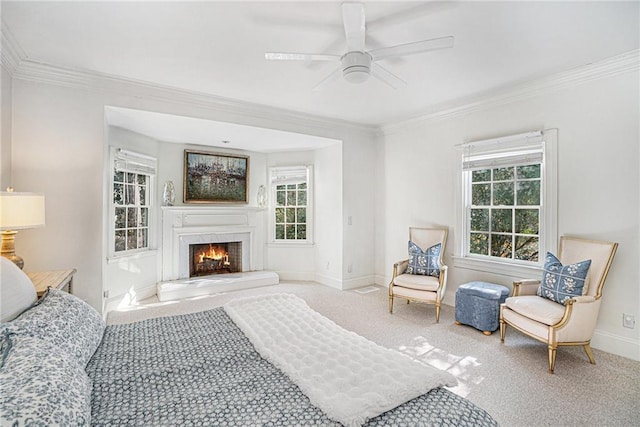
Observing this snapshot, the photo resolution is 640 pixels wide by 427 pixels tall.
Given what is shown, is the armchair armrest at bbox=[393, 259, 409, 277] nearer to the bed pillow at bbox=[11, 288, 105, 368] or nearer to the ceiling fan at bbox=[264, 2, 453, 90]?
the ceiling fan at bbox=[264, 2, 453, 90]

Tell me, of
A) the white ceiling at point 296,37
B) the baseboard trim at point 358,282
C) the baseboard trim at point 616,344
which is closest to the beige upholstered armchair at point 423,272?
the baseboard trim at point 358,282

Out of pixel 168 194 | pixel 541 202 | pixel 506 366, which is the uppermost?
pixel 168 194

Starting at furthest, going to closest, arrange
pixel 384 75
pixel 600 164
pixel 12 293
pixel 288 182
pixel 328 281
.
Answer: pixel 288 182 → pixel 328 281 → pixel 600 164 → pixel 384 75 → pixel 12 293

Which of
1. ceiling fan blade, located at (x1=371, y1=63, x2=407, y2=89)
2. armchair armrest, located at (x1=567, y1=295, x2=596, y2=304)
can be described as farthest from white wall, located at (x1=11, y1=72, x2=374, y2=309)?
armchair armrest, located at (x1=567, y1=295, x2=596, y2=304)

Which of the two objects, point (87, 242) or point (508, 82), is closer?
→ point (87, 242)

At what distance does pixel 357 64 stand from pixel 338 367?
2055 millimetres

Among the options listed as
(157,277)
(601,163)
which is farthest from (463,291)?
(157,277)

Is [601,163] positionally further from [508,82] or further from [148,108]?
[148,108]

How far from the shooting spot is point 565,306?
254 centimetres

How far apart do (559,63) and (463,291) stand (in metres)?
2.44

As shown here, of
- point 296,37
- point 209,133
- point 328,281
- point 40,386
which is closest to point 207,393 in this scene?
point 40,386

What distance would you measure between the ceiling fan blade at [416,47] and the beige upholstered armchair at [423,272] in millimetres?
2481

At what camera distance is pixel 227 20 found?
2271 mm

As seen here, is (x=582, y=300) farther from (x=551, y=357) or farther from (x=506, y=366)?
(x=506, y=366)
